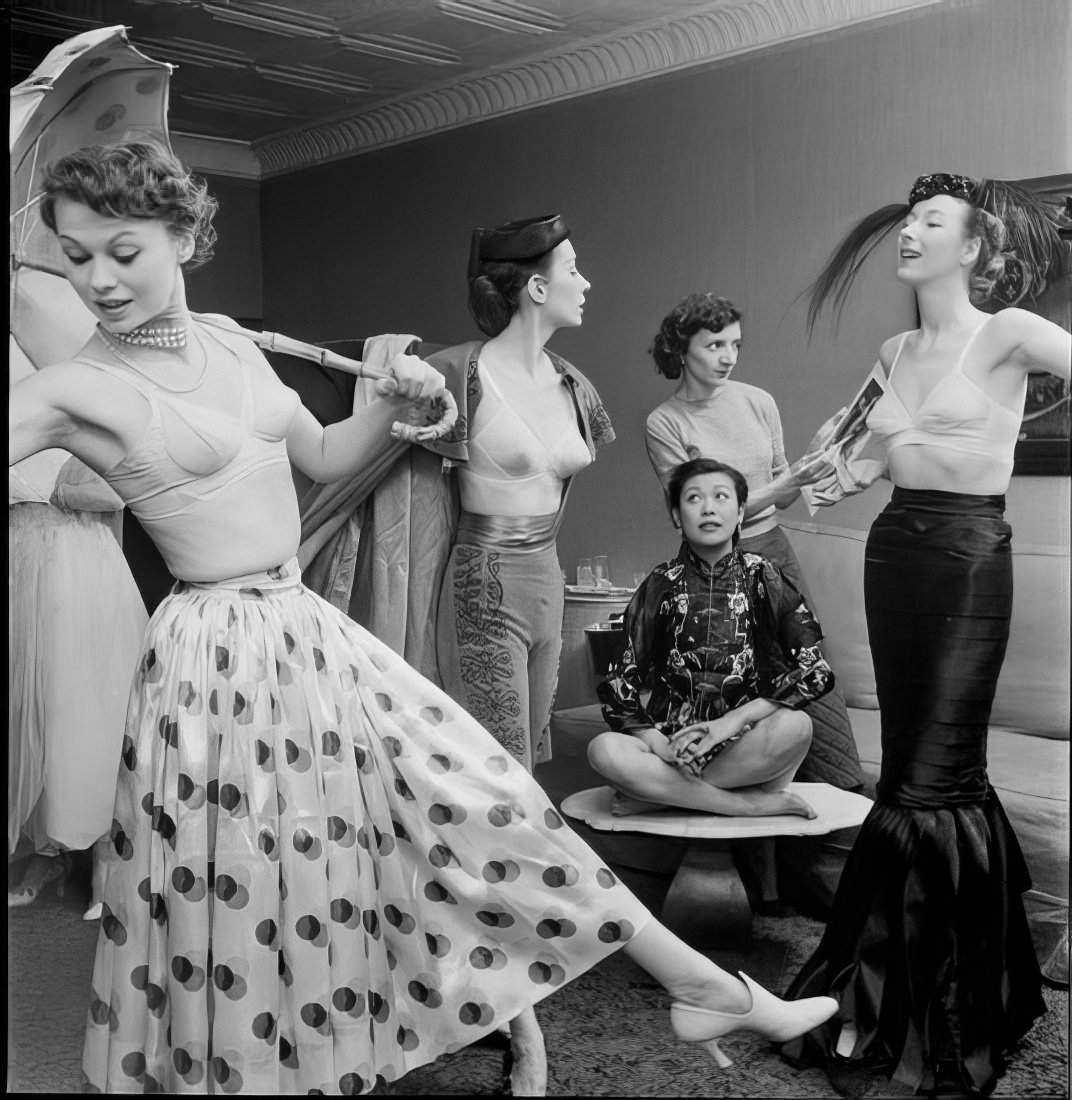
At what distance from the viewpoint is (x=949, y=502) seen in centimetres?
234

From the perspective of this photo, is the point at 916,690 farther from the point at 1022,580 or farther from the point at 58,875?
the point at 58,875

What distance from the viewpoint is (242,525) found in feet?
7.47

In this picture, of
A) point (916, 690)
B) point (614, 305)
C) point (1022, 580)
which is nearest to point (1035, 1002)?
point (916, 690)

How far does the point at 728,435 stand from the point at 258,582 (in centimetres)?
91

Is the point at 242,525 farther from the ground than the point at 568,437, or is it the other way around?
the point at 568,437

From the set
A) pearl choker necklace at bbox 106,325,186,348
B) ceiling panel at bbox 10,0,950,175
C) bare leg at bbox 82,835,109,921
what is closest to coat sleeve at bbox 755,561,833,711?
ceiling panel at bbox 10,0,950,175

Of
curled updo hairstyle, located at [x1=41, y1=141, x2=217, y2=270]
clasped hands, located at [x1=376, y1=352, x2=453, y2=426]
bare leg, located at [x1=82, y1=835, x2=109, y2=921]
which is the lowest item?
bare leg, located at [x1=82, y1=835, x2=109, y2=921]

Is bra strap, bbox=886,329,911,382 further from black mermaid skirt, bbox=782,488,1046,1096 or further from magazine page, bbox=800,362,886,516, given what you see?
black mermaid skirt, bbox=782,488,1046,1096

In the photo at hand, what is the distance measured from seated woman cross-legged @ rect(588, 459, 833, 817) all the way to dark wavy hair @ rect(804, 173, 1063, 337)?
400mm

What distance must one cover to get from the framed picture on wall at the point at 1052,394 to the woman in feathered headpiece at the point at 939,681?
0.09ft

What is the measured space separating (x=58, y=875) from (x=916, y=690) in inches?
Answer: 66.2

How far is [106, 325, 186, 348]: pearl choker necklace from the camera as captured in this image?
226 cm

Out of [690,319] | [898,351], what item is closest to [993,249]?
[898,351]

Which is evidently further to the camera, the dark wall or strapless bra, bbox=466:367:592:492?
strapless bra, bbox=466:367:592:492
